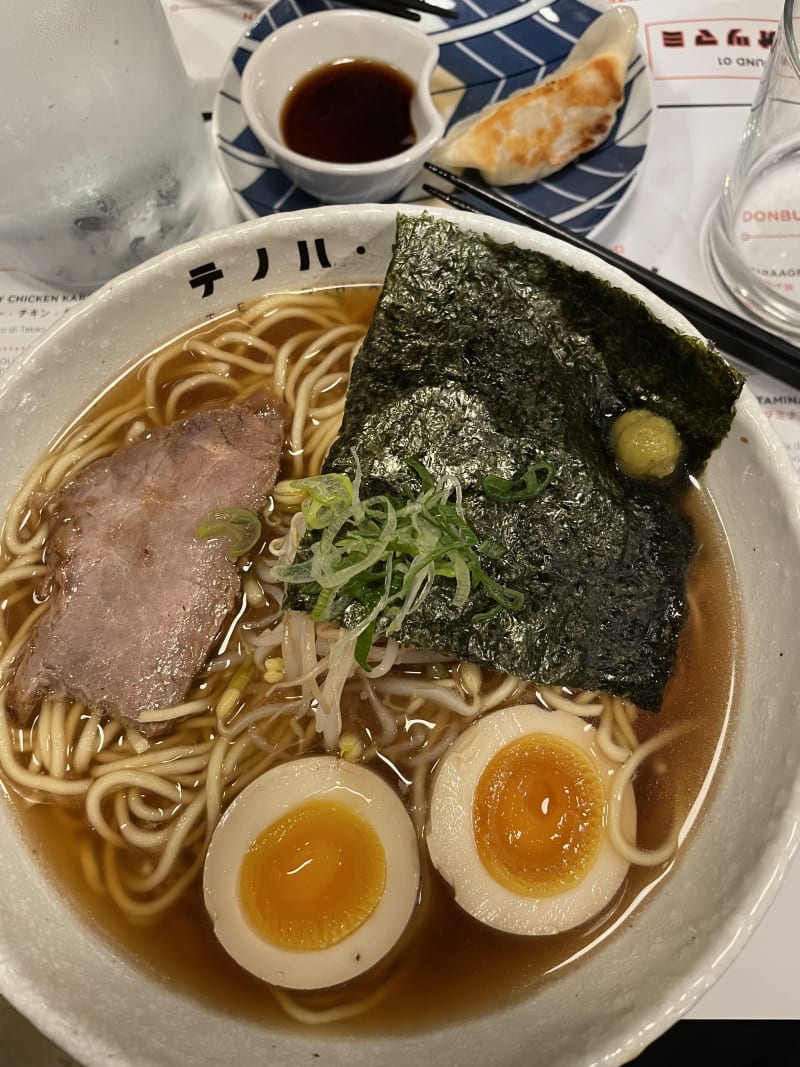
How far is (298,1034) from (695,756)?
0.93 meters

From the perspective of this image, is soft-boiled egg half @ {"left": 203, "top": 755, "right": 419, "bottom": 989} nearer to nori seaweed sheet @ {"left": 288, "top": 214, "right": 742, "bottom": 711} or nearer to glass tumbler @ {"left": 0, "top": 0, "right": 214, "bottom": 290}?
nori seaweed sheet @ {"left": 288, "top": 214, "right": 742, "bottom": 711}

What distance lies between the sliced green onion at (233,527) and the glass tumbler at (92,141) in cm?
81

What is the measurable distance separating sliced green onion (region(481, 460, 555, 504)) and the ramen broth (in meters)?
0.43

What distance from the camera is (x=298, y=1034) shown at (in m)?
1.38

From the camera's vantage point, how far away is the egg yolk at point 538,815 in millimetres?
1447

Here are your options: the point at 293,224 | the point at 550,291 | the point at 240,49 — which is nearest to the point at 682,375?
the point at 550,291

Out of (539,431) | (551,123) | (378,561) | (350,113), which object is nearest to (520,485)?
(539,431)

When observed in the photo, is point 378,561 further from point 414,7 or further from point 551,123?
point 414,7

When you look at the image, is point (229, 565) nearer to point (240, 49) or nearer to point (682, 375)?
point (682, 375)

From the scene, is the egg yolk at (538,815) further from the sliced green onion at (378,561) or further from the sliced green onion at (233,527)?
the sliced green onion at (233,527)

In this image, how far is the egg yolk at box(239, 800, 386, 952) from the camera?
1418 millimetres

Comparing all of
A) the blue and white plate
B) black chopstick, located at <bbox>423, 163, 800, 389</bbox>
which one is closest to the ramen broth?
black chopstick, located at <bbox>423, 163, 800, 389</bbox>

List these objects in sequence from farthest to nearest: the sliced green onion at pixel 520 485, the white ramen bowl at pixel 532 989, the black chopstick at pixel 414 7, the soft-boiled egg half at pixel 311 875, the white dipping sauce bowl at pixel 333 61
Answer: the black chopstick at pixel 414 7 < the white dipping sauce bowl at pixel 333 61 < the sliced green onion at pixel 520 485 < the soft-boiled egg half at pixel 311 875 < the white ramen bowl at pixel 532 989

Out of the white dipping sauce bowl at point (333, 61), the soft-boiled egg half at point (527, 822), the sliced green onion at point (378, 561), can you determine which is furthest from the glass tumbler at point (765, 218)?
the soft-boiled egg half at point (527, 822)
